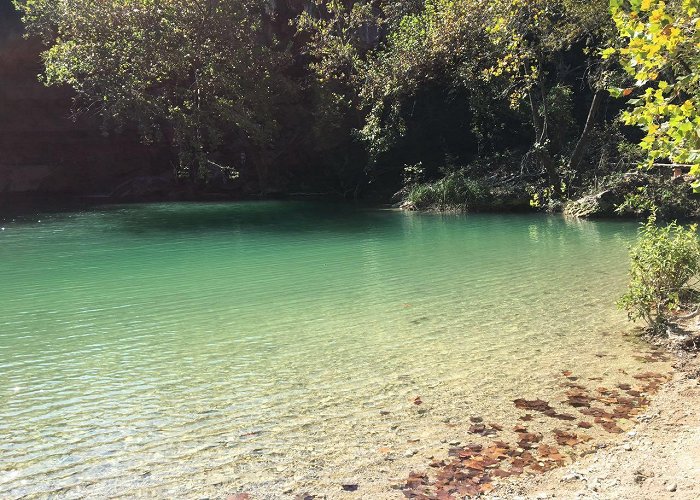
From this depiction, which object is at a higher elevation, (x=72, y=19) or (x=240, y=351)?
(x=72, y=19)

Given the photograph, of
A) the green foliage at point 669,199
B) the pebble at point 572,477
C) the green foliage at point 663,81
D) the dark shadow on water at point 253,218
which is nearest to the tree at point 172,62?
the dark shadow on water at point 253,218

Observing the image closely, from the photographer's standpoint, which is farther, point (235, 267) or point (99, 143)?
point (99, 143)

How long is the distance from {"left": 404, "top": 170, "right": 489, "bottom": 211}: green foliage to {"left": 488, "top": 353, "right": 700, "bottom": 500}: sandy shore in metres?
19.1

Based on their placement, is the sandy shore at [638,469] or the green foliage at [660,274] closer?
the sandy shore at [638,469]

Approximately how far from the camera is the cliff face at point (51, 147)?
3316 centimetres

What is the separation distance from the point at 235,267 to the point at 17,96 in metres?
27.8

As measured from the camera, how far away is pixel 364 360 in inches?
252

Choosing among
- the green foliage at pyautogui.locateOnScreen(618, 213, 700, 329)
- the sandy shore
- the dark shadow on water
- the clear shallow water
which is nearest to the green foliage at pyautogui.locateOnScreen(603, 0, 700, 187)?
the sandy shore

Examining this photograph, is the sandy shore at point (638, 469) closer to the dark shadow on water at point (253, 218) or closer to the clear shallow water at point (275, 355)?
the clear shallow water at point (275, 355)

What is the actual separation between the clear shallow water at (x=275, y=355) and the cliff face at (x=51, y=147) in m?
23.3

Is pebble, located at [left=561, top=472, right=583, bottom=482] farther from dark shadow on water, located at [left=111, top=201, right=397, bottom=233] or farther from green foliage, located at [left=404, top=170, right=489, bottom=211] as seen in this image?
green foliage, located at [left=404, top=170, right=489, bottom=211]

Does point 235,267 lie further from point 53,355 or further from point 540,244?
point 540,244

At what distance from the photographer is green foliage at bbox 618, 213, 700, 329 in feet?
22.7

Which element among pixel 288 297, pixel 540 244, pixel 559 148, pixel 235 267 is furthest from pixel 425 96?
pixel 288 297
